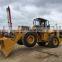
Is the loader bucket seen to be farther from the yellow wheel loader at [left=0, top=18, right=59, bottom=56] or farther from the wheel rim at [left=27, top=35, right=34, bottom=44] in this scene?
the wheel rim at [left=27, top=35, right=34, bottom=44]

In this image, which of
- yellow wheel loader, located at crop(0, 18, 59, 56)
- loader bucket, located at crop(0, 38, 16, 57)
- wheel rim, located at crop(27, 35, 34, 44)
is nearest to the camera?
loader bucket, located at crop(0, 38, 16, 57)

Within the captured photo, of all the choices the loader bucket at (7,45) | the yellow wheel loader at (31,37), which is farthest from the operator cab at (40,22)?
the loader bucket at (7,45)

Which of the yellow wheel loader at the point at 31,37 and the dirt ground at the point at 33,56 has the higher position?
the yellow wheel loader at the point at 31,37

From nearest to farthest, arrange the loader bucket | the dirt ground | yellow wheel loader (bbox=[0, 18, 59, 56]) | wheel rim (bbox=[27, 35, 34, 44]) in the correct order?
the dirt ground → the loader bucket → yellow wheel loader (bbox=[0, 18, 59, 56]) → wheel rim (bbox=[27, 35, 34, 44])

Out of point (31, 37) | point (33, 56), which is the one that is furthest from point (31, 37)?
point (33, 56)

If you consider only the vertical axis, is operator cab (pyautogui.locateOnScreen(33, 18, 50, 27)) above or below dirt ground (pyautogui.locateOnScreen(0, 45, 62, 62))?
above

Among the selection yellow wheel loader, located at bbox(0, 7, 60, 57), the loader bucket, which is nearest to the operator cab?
yellow wheel loader, located at bbox(0, 7, 60, 57)

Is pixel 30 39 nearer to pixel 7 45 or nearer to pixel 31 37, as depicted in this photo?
pixel 31 37

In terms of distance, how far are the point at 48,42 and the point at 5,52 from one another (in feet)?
14.1

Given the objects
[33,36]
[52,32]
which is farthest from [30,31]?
[52,32]

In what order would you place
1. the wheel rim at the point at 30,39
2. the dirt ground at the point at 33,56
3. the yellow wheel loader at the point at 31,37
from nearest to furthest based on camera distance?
1. the dirt ground at the point at 33,56
2. the yellow wheel loader at the point at 31,37
3. the wheel rim at the point at 30,39

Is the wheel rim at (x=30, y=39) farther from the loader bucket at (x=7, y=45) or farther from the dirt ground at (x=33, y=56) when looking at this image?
the loader bucket at (x=7, y=45)

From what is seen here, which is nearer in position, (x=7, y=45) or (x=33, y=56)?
(x=33, y=56)

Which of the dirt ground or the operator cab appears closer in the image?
the dirt ground
